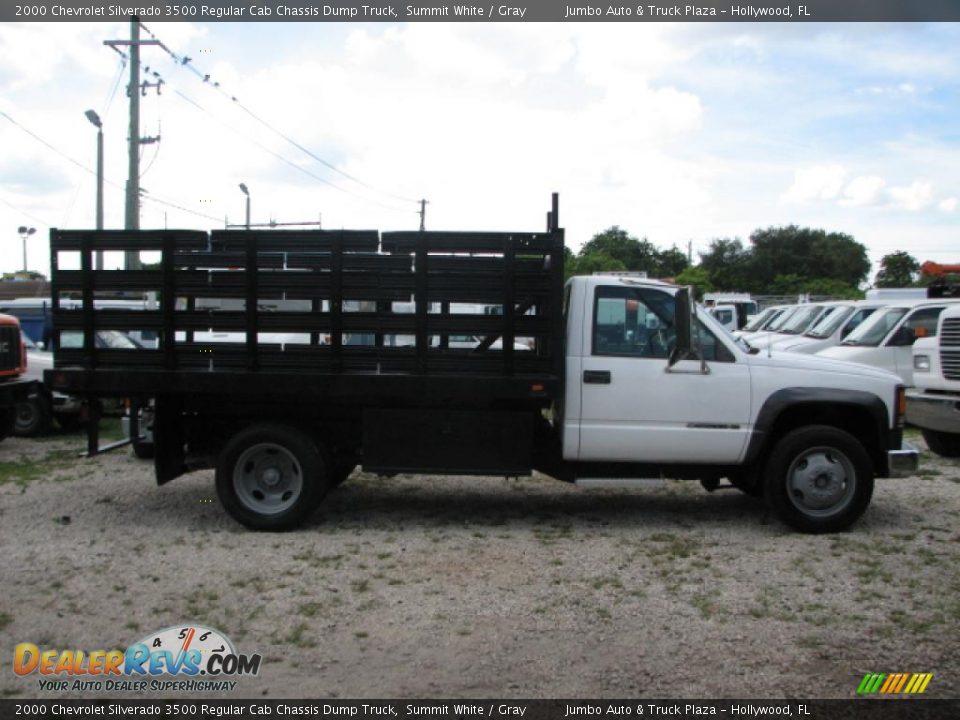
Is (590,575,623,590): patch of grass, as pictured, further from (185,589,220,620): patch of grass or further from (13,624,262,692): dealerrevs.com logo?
(185,589,220,620): patch of grass

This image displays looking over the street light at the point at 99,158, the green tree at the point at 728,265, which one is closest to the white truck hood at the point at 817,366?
the street light at the point at 99,158

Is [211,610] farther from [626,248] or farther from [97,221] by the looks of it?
[626,248]

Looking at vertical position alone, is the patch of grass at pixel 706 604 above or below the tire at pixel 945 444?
below

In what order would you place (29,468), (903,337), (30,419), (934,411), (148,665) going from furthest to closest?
(903,337) < (30,419) < (934,411) < (29,468) < (148,665)

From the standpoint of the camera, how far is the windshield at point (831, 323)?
1627cm

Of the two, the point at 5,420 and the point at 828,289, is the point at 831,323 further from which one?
the point at 828,289

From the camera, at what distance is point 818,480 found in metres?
7.22

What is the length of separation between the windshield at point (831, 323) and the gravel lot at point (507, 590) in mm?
8046

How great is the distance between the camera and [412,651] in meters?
4.90

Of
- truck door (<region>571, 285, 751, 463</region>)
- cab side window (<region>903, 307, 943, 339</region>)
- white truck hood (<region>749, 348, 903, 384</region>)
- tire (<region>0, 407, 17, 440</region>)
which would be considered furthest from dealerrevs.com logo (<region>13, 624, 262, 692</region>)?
cab side window (<region>903, 307, 943, 339</region>)

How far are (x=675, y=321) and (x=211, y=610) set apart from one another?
4.05 m

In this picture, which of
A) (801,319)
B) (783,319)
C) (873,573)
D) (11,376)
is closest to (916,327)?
(801,319)

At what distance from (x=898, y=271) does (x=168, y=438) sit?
164 feet

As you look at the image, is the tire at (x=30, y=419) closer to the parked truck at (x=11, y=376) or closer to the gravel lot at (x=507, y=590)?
the parked truck at (x=11, y=376)
